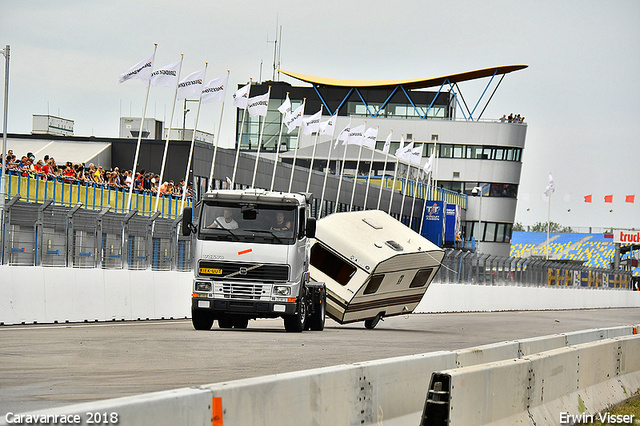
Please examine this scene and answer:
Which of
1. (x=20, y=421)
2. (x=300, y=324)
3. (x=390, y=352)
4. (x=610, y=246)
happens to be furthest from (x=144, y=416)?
(x=610, y=246)

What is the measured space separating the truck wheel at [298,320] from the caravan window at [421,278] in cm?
500

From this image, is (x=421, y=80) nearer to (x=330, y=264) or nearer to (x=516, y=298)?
(x=516, y=298)

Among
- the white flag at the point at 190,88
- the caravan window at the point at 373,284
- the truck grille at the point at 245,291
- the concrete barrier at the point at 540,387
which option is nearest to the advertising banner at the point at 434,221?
the white flag at the point at 190,88

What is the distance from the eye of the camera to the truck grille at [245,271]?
19.5m

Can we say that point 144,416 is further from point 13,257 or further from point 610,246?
point 610,246

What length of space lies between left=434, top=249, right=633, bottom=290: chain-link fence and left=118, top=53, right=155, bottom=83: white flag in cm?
1480

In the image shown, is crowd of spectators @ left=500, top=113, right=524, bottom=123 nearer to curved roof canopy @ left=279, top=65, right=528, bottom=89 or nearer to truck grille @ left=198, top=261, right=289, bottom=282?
curved roof canopy @ left=279, top=65, right=528, bottom=89

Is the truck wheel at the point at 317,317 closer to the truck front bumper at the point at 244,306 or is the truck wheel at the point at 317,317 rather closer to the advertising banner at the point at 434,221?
the truck front bumper at the point at 244,306

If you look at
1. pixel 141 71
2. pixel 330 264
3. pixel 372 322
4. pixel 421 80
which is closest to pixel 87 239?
pixel 330 264

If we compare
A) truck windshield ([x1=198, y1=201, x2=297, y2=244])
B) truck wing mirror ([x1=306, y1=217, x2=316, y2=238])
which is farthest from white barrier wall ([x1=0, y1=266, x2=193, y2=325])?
truck wing mirror ([x1=306, y1=217, x2=316, y2=238])

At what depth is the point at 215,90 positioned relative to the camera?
122 ft

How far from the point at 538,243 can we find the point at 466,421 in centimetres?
13063

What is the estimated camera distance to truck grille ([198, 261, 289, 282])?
19.5m

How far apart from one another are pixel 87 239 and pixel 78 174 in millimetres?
8881
